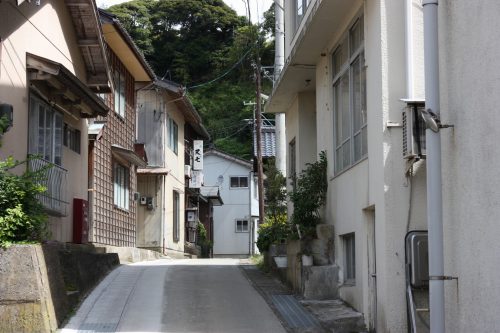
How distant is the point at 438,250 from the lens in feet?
24.1

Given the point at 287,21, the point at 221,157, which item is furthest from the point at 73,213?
the point at 221,157

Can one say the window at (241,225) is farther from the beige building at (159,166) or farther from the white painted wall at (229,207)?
the beige building at (159,166)

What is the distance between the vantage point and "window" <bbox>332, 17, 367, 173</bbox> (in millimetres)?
11633

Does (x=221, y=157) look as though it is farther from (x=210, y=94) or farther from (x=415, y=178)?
(x=415, y=178)

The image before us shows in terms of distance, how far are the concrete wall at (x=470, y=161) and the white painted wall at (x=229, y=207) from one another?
3950cm

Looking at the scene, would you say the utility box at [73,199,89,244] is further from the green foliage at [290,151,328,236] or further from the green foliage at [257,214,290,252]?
the green foliage at [290,151,328,236]

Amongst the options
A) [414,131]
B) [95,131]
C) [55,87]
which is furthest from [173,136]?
[414,131]

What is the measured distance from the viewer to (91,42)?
1681cm

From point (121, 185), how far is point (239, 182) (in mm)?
26254

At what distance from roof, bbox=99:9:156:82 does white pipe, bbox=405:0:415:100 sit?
1065cm

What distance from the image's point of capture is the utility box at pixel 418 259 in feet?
29.5

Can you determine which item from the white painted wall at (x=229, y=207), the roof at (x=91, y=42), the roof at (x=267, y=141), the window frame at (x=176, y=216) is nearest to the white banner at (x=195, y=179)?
the window frame at (x=176, y=216)

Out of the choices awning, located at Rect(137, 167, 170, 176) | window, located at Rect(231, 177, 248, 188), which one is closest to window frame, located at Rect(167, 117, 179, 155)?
awning, located at Rect(137, 167, 170, 176)

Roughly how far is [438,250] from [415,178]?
95.5 inches
